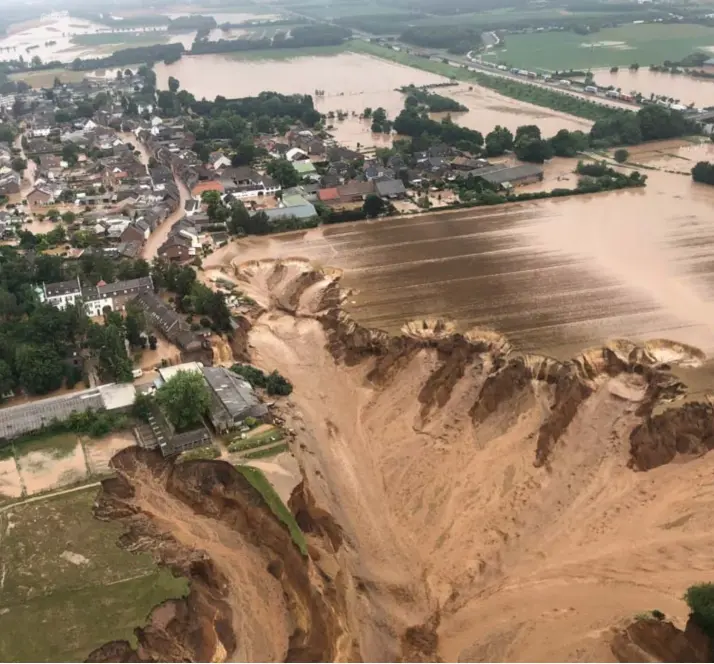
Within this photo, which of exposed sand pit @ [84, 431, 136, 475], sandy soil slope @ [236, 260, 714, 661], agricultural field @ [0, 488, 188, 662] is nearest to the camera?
agricultural field @ [0, 488, 188, 662]

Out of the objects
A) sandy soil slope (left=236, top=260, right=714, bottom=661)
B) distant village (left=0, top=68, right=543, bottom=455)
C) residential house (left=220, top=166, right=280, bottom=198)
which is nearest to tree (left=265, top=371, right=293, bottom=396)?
sandy soil slope (left=236, top=260, right=714, bottom=661)

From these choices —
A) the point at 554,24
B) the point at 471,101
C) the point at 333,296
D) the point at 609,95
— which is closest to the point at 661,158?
the point at 609,95

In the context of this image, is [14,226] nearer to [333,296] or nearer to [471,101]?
[333,296]

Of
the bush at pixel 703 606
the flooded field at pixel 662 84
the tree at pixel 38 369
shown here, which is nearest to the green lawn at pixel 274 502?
the tree at pixel 38 369

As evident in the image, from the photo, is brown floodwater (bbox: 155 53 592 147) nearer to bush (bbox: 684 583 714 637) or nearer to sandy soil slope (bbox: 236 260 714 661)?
sandy soil slope (bbox: 236 260 714 661)

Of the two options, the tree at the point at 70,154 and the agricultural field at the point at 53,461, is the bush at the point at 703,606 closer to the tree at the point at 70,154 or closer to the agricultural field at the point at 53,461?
the agricultural field at the point at 53,461

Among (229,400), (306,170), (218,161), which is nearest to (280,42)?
(218,161)

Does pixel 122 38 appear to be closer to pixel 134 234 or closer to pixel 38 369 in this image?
pixel 134 234
